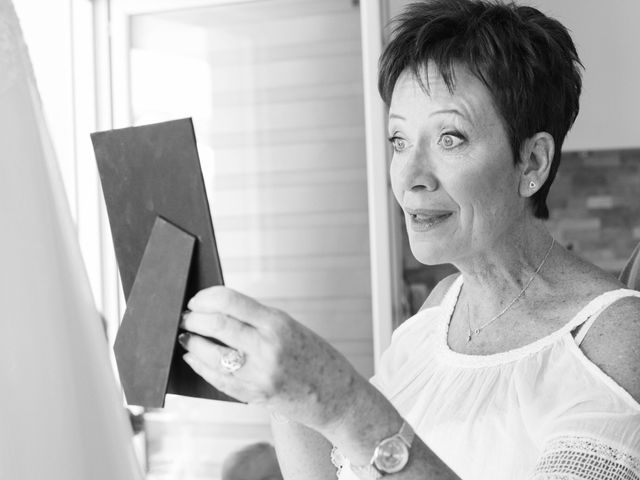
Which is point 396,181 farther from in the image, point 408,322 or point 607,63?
point 607,63

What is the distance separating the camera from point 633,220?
2.88m

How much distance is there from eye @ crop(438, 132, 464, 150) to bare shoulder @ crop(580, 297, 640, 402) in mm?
278

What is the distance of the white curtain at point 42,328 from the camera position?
70cm

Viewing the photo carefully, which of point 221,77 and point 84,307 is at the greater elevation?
point 221,77

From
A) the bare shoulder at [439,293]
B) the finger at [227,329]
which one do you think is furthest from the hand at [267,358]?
the bare shoulder at [439,293]

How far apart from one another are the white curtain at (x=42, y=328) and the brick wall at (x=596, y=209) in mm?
2165

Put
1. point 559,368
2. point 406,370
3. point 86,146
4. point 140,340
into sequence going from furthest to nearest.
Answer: point 86,146
point 406,370
point 559,368
point 140,340

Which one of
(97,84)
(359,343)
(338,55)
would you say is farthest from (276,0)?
(359,343)

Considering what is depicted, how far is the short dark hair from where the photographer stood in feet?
3.03

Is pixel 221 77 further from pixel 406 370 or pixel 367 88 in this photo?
pixel 406 370

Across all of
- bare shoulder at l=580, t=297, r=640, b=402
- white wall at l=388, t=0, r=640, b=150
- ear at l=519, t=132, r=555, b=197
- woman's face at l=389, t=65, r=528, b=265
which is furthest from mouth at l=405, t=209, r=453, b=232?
white wall at l=388, t=0, r=640, b=150

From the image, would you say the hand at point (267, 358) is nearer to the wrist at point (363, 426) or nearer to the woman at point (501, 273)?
the wrist at point (363, 426)

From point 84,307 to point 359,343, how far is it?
5.95 ft

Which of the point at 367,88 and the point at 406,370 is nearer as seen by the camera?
the point at 406,370
